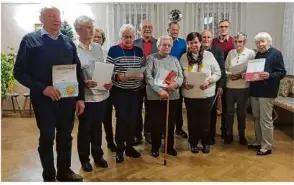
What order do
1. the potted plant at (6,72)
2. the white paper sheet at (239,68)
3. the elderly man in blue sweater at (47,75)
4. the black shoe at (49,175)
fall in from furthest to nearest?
the potted plant at (6,72) → the white paper sheet at (239,68) → the black shoe at (49,175) → the elderly man in blue sweater at (47,75)

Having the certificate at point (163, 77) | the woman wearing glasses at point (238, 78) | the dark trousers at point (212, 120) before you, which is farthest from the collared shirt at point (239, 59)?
the certificate at point (163, 77)

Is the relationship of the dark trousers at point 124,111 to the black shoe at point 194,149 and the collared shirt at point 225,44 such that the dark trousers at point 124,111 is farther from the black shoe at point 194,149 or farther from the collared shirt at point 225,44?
the collared shirt at point 225,44

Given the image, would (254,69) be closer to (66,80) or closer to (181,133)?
(181,133)

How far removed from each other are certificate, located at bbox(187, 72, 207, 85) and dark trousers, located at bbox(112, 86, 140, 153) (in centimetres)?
49

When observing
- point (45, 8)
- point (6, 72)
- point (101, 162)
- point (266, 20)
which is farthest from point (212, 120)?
point (6, 72)

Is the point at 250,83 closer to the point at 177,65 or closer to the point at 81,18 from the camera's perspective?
the point at 177,65

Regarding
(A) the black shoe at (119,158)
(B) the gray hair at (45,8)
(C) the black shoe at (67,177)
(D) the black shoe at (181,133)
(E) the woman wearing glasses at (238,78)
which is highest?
(B) the gray hair at (45,8)

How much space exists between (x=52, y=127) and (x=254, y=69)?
190 cm

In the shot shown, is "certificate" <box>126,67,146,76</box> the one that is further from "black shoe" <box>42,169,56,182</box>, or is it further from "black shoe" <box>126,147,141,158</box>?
"black shoe" <box>42,169,56,182</box>

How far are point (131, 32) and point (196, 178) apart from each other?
1307 millimetres

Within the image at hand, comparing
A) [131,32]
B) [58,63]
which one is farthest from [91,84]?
[131,32]

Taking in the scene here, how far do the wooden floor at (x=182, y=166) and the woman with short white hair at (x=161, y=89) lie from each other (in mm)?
321

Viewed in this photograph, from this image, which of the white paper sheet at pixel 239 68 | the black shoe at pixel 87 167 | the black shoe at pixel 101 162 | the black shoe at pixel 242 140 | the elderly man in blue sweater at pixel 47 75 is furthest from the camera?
the black shoe at pixel 242 140

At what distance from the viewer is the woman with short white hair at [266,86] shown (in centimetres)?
299
